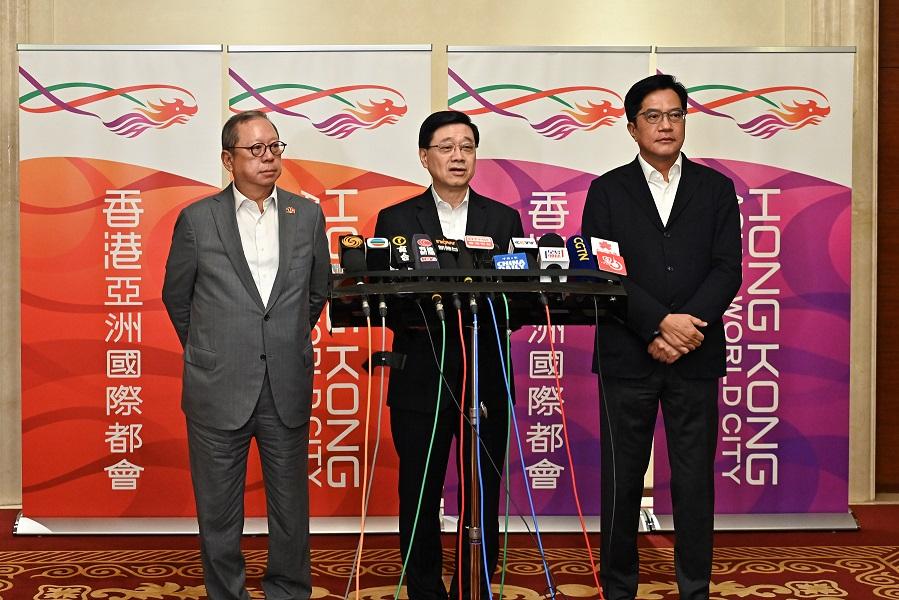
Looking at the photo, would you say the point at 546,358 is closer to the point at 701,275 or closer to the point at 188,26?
the point at 701,275

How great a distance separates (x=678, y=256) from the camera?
3074 millimetres

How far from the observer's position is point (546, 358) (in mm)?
4234

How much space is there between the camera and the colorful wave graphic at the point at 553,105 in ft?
13.7

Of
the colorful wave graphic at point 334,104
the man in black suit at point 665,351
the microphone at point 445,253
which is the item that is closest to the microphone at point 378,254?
the microphone at point 445,253

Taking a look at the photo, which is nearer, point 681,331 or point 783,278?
point 681,331

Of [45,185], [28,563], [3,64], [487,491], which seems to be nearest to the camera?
[487,491]

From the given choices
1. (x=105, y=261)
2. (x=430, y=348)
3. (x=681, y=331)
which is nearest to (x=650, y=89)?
(x=681, y=331)

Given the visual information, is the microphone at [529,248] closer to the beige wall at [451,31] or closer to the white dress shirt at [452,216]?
the white dress shirt at [452,216]

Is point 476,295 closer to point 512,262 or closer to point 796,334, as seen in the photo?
point 512,262

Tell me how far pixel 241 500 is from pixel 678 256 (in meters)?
1.60

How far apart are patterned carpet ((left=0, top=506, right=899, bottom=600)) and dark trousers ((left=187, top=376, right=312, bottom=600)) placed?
0.29 metres

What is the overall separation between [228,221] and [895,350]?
3.54 m

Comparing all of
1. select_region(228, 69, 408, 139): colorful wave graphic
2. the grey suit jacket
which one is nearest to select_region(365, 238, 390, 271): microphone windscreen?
the grey suit jacket

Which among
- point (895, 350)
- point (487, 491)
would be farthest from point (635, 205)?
point (895, 350)
